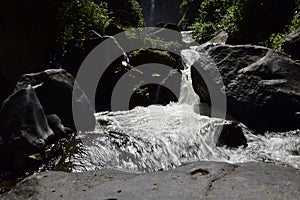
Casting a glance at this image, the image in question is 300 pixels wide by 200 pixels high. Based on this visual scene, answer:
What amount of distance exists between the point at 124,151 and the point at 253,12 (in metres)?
8.15

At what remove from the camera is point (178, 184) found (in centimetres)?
273

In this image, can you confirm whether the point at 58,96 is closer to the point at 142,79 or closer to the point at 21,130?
the point at 21,130

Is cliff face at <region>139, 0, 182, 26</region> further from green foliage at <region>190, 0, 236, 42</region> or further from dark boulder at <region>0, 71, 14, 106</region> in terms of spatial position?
dark boulder at <region>0, 71, 14, 106</region>

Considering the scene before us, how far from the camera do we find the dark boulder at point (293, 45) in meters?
7.17

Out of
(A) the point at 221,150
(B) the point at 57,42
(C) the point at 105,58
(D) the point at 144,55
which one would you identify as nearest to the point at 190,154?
(A) the point at 221,150

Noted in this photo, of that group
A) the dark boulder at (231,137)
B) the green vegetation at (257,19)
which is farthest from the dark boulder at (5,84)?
the green vegetation at (257,19)

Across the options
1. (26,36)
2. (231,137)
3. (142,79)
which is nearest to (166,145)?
(231,137)

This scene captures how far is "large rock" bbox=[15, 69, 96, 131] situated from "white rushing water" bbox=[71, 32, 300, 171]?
378 millimetres

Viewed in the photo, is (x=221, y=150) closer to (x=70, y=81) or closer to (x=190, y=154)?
(x=190, y=154)

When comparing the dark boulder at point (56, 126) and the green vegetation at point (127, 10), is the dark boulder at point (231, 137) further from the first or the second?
the green vegetation at point (127, 10)

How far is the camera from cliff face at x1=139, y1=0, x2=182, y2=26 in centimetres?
3545

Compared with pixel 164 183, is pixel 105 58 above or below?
above

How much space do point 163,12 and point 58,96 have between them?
3186 centimetres

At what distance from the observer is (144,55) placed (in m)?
9.49
